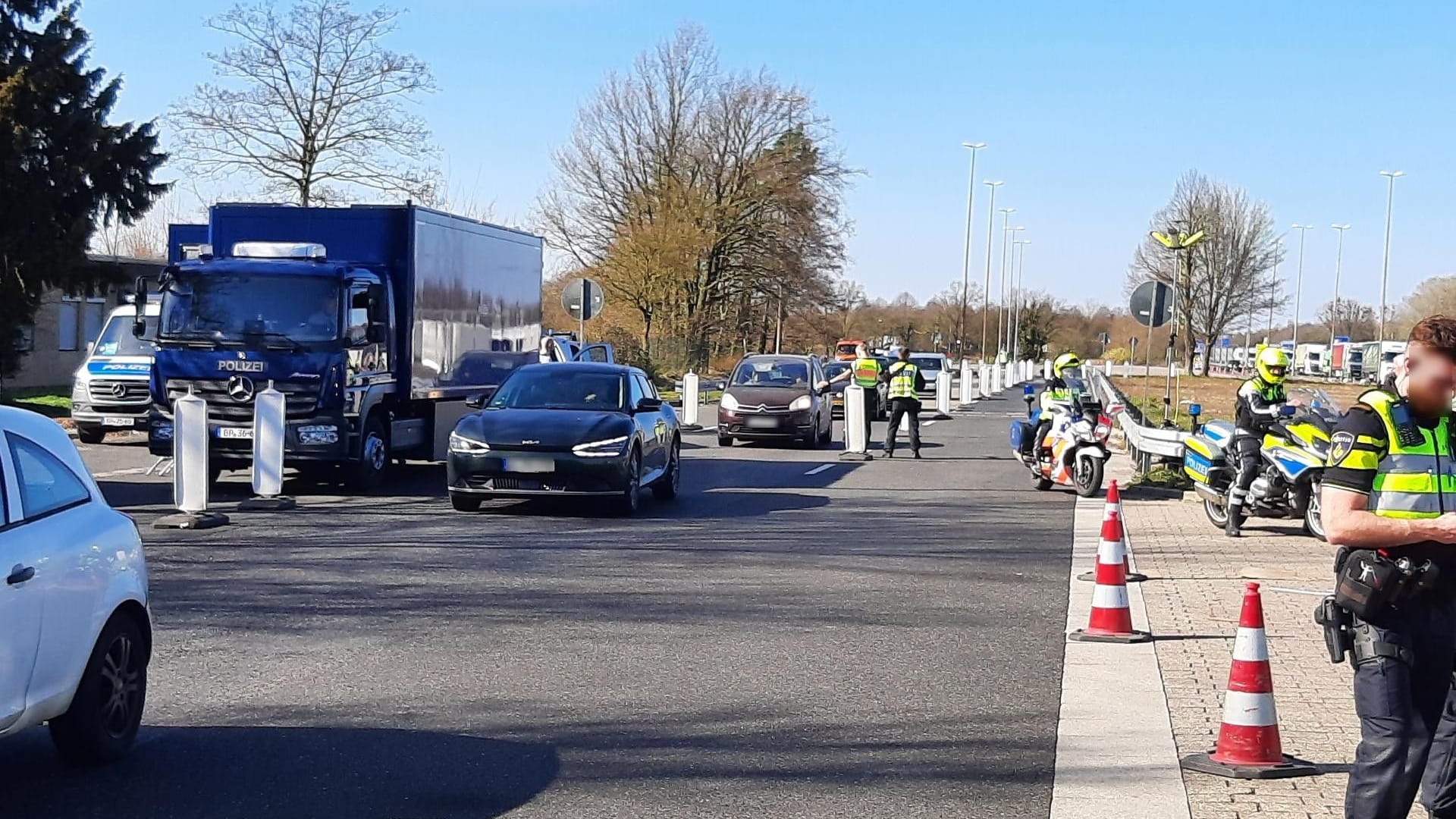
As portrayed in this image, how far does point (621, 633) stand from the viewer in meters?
9.28

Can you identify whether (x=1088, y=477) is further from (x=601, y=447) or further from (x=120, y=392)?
(x=120, y=392)

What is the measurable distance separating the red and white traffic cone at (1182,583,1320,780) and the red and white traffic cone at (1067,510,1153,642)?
9.52ft

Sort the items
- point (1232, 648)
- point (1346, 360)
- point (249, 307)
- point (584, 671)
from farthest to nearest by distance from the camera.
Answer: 1. point (1346, 360)
2. point (249, 307)
3. point (1232, 648)
4. point (584, 671)

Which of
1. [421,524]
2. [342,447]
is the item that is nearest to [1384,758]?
[421,524]

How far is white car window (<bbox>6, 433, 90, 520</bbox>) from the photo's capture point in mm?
5773

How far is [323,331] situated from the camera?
656 inches

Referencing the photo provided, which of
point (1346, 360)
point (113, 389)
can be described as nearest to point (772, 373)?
point (113, 389)

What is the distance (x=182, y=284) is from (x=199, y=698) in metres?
10.4

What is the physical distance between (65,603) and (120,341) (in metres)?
19.4

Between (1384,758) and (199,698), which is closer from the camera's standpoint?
(1384,758)

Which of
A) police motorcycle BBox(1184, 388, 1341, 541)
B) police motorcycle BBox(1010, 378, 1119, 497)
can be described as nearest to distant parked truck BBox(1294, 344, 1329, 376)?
police motorcycle BBox(1010, 378, 1119, 497)

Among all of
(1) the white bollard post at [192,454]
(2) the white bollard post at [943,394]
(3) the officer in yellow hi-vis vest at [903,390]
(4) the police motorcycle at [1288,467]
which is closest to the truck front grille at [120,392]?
(1) the white bollard post at [192,454]

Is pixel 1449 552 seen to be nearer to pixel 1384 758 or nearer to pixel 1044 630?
pixel 1384 758

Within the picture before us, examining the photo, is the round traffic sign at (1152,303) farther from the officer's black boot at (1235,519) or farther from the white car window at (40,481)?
the white car window at (40,481)
